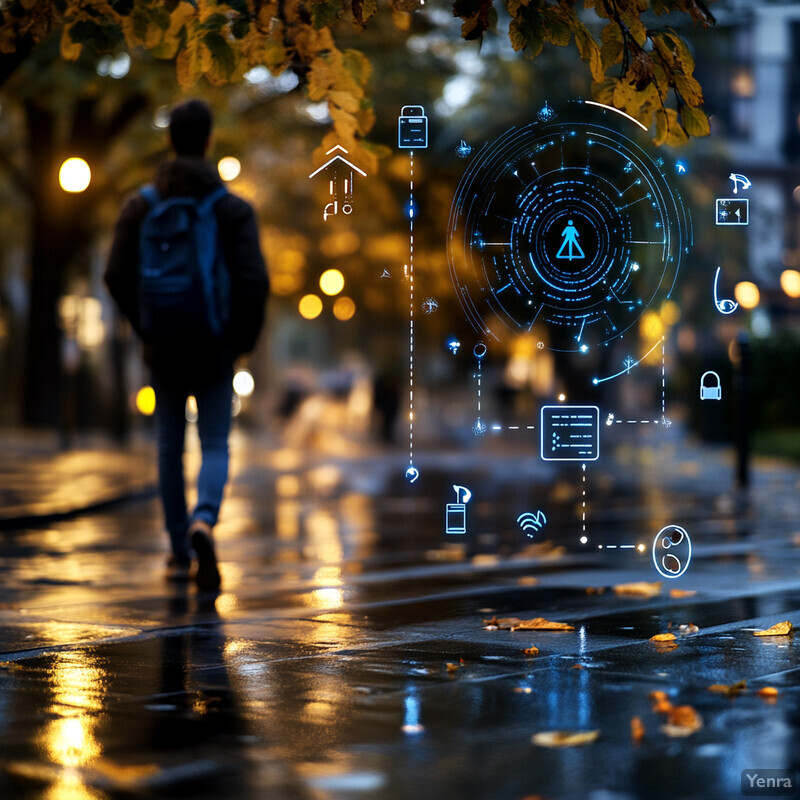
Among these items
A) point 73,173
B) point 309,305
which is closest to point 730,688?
point 73,173

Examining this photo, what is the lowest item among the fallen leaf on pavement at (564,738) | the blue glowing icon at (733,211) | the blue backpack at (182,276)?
the fallen leaf on pavement at (564,738)

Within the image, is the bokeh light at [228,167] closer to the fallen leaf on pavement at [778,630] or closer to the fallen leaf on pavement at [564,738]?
the fallen leaf on pavement at [778,630]

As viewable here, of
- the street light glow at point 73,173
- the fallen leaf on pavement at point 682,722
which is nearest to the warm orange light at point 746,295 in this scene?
the street light glow at point 73,173

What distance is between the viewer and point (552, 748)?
443 cm

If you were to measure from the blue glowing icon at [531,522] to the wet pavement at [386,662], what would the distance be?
0.46 ft

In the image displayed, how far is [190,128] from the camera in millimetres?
8547

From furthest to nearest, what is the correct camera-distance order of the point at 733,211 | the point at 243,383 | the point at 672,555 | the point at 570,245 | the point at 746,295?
1. the point at 243,383
2. the point at 746,295
3. the point at 672,555
4. the point at 570,245
5. the point at 733,211

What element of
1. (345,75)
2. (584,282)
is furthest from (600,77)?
(584,282)

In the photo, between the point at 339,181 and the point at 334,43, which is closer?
the point at 334,43

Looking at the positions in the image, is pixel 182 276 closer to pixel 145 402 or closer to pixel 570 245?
pixel 570 245

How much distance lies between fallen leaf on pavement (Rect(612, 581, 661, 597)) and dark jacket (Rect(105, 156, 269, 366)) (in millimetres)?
2155

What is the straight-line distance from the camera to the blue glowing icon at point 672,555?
8.97 meters

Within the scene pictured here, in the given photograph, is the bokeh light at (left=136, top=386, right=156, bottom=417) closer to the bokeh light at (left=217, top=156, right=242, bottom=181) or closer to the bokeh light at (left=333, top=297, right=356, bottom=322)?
the bokeh light at (left=333, top=297, right=356, bottom=322)

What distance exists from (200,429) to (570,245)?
6.73ft
